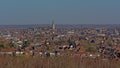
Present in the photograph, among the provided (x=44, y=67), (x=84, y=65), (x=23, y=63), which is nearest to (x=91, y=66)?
(x=84, y=65)

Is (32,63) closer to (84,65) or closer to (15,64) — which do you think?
(15,64)

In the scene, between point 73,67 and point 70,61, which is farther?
point 70,61

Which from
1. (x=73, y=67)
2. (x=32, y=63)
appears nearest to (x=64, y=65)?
(x=73, y=67)

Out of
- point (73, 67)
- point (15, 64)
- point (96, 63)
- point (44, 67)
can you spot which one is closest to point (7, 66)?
point (15, 64)

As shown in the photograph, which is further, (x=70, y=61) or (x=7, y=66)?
(x=70, y=61)

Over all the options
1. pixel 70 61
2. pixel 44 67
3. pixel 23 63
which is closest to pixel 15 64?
pixel 23 63

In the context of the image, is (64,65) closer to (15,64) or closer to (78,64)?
(78,64)

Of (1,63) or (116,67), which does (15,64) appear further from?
(116,67)
